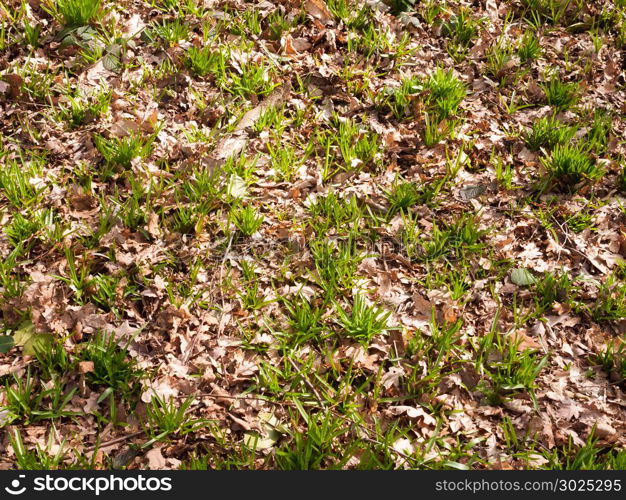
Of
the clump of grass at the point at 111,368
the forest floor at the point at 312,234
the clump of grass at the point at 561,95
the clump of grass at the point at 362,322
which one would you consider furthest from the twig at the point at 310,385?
the clump of grass at the point at 561,95

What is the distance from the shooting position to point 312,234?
9.07 ft

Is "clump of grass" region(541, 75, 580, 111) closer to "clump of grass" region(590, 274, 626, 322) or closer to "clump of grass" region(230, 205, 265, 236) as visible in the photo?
"clump of grass" region(590, 274, 626, 322)

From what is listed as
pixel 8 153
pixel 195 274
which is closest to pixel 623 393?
pixel 195 274

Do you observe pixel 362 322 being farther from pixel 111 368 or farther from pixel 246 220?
pixel 111 368

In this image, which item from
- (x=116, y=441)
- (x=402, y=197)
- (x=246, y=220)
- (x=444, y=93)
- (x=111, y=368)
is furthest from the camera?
(x=444, y=93)

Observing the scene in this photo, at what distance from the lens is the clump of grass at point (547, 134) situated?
311 cm

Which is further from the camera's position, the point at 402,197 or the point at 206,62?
the point at 206,62

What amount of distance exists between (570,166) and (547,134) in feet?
0.95

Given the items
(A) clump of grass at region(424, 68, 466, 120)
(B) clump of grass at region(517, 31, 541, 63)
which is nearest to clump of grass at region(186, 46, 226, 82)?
(A) clump of grass at region(424, 68, 466, 120)

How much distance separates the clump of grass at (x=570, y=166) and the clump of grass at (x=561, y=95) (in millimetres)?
428

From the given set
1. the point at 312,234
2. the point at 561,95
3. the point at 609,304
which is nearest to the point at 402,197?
the point at 312,234

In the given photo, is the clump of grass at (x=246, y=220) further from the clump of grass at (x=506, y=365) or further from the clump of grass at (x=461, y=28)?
the clump of grass at (x=461, y=28)

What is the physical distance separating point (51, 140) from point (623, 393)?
3098 mm

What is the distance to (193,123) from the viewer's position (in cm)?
314
